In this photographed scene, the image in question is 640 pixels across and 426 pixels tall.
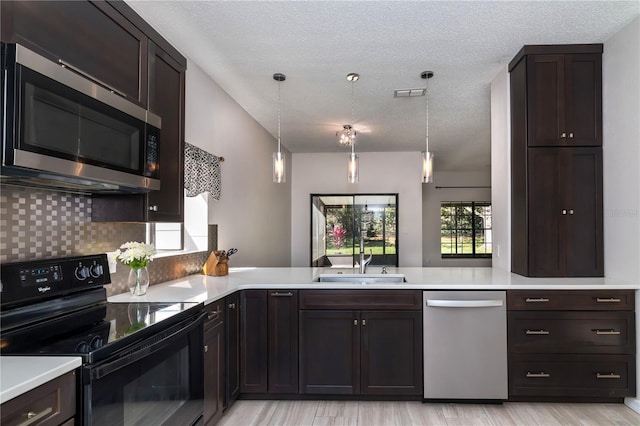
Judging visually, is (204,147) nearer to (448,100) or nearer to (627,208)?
(448,100)

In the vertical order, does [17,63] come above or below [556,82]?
below

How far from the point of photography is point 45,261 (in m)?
1.67

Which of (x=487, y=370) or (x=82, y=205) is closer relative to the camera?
(x=82, y=205)

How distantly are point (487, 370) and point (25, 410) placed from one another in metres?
2.64

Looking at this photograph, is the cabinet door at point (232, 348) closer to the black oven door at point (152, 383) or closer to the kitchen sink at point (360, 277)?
the black oven door at point (152, 383)

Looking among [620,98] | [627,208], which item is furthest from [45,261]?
[620,98]

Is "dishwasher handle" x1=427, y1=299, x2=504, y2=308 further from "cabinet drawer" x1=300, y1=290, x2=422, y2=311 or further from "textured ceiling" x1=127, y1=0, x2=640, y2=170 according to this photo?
"textured ceiling" x1=127, y1=0, x2=640, y2=170

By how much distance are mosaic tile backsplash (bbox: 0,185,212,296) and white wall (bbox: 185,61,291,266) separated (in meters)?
1.19

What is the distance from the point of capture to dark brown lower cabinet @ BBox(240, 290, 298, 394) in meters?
2.86

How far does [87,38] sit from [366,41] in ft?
6.14

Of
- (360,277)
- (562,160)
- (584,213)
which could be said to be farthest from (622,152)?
(360,277)

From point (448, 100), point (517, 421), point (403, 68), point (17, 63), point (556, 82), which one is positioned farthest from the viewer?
point (448, 100)

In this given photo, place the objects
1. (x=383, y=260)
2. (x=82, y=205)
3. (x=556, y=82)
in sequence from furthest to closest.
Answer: (x=383, y=260), (x=556, y=82), (x=82, y=205)

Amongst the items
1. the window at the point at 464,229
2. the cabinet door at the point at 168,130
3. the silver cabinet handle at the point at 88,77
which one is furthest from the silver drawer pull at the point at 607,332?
the window at the point at 464,229
